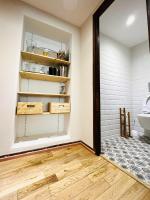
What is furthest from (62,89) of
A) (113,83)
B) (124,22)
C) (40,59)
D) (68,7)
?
(124,22)

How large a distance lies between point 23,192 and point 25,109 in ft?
3.31

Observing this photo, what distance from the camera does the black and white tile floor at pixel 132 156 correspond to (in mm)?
1214

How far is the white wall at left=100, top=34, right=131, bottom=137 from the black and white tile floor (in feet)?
1.58

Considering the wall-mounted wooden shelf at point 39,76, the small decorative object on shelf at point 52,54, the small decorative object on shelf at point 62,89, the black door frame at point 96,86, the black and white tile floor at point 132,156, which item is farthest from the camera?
the small decorative object on shelf at point 62,89

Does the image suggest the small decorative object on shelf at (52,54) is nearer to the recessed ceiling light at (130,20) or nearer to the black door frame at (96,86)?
the black door frame at (96,86)

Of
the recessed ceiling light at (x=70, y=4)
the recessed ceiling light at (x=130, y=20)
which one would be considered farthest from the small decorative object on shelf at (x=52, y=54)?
the recessed ceiling light at (x=130, y=20)

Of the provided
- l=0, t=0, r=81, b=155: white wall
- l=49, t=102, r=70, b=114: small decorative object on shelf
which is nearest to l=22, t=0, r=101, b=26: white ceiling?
l=0, t=0, r=81, b=155: white wall

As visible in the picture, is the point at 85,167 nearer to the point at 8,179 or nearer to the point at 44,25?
the point at 8,179

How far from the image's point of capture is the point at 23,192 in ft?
3.05


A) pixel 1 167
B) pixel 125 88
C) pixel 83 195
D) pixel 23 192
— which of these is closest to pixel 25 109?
pixel 1 167

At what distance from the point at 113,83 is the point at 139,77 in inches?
32.1

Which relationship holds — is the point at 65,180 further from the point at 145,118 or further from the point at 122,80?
the point at 122,80

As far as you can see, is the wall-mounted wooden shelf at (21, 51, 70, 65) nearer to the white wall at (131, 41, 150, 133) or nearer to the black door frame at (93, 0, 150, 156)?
the black door frame at (93, 0, 150, 156)

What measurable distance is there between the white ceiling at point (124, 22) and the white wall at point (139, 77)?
0.84 feet
